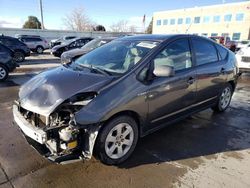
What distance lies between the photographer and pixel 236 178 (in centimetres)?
303

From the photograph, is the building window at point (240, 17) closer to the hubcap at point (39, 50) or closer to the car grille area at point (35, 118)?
the hubcap at point (39, 50)

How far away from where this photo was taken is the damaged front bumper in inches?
106

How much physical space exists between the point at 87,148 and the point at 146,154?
1059mm

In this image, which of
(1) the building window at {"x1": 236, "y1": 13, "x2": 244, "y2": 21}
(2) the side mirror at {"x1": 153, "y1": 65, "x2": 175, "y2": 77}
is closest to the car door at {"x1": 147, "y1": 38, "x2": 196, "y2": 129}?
(2) the side mirror at {"x1": 153, "y1": 65, "x2": 175, "y2": 77}

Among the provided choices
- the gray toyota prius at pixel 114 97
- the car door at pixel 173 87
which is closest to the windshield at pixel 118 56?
the gray toyota prius at pixel 114 97

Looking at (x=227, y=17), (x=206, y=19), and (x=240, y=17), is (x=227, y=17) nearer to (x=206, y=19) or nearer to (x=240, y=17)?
(x=240, y=17)

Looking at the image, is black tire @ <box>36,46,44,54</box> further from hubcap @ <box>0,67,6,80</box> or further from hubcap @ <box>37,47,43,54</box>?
hubcap @ <box>0,67,6,80</box>

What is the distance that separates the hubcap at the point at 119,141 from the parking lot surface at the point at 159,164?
0.19 m

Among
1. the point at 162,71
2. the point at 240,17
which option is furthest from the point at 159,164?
the point at 240,17

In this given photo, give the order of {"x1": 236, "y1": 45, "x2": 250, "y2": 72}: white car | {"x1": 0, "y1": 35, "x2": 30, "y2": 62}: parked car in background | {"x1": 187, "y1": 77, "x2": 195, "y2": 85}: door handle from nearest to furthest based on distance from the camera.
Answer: {"x1": 187, "y1": 77, "x2": 195, "y2": 85}: door handle
{"x1": 236, "y1": 45, "x2": 250, "y2": 72}: white car
{"x1": 0, "y1": 35, "x2": 30, "y2": 62}: parked car in background

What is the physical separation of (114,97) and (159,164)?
3.77 feet

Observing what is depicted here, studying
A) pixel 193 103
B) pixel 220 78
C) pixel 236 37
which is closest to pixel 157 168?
pixel 193 103

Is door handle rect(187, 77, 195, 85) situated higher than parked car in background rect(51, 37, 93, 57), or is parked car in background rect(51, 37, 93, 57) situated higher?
door handle rect(187, 77, 195, 85)

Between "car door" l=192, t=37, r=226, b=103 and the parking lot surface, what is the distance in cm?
69
